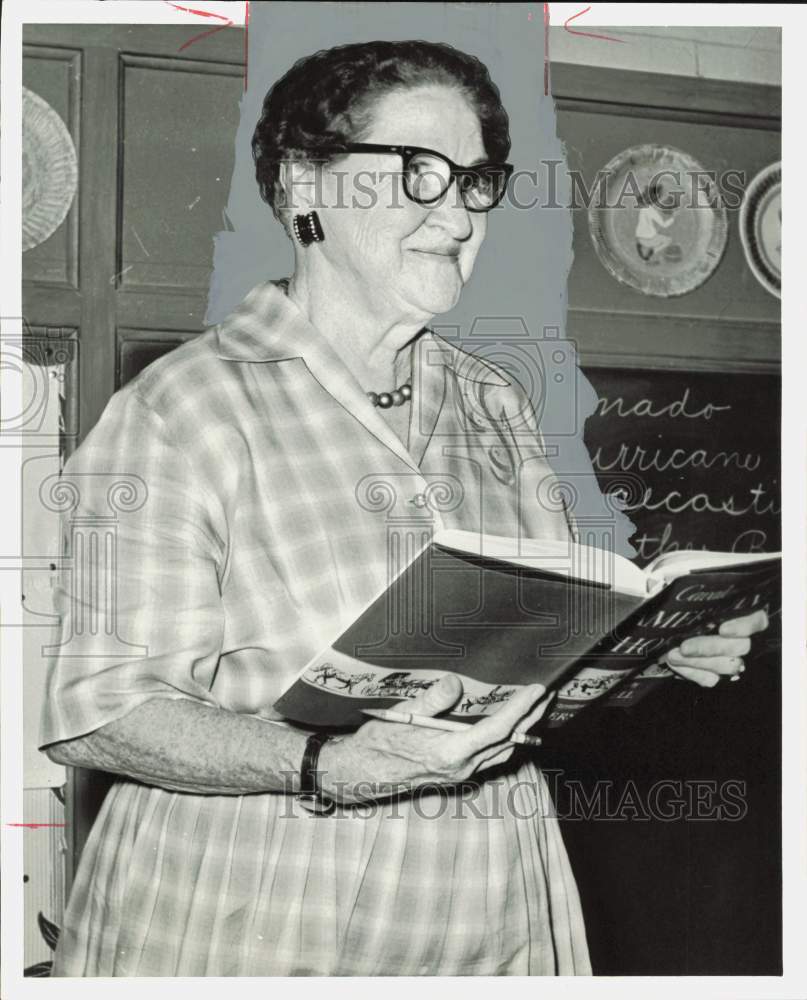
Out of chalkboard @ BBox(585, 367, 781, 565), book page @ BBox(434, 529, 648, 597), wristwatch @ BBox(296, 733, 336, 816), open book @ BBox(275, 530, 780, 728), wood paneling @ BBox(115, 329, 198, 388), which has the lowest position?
wristwatch @ BBox(296, 733, 336, 816)

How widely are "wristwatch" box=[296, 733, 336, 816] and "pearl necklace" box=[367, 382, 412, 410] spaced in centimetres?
44

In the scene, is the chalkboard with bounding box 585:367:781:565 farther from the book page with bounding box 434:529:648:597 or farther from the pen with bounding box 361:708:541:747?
the pen with bounding box 361:708:541:747

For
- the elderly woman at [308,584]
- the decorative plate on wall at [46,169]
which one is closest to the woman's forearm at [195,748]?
the elderly woman at [308,584]

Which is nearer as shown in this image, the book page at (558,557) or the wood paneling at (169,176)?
the book page at (558,557)

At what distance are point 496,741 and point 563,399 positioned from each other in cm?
50

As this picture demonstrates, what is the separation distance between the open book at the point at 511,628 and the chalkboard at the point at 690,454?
0.09 metres

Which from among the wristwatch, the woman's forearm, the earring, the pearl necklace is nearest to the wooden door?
the earring

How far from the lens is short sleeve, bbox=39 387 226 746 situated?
1.43m

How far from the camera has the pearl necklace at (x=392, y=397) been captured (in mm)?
1532

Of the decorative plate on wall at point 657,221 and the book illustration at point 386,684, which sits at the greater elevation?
the decorative plate on wall at point 657,221

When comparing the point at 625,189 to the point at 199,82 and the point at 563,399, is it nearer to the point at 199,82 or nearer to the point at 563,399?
the point at 563,399

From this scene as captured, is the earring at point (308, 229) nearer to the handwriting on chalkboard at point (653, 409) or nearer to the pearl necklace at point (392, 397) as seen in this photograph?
the pearl necklace at point (392, 397)

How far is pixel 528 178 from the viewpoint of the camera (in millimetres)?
1586
